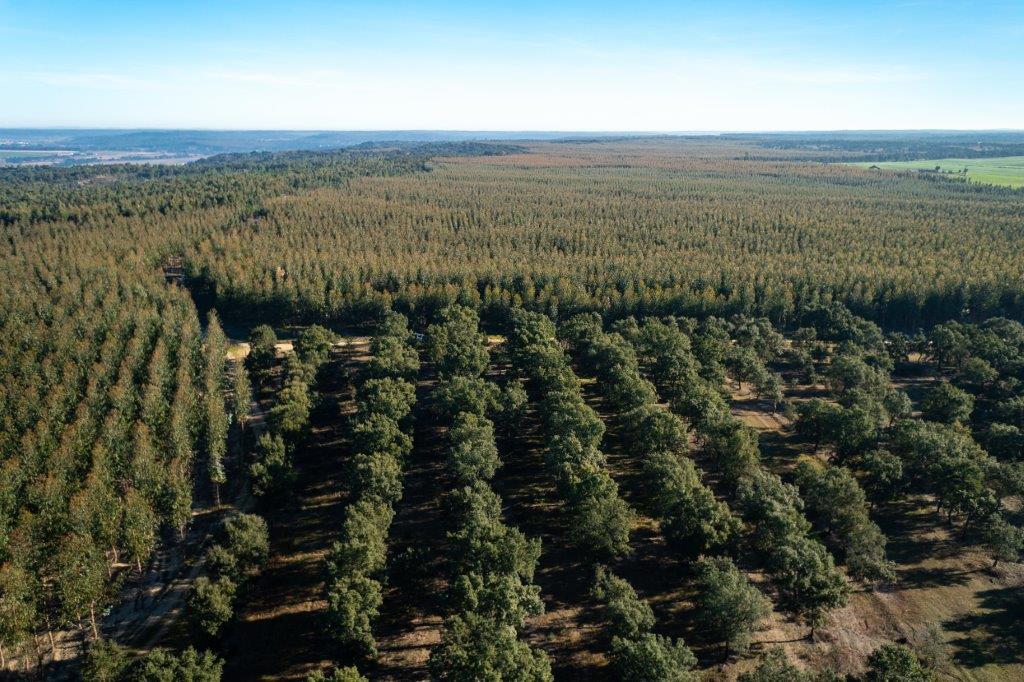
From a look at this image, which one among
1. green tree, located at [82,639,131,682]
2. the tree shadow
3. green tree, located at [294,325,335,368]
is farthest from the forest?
green tree, located at [294,325,335,368]

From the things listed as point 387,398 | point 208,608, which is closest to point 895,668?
point 208,608

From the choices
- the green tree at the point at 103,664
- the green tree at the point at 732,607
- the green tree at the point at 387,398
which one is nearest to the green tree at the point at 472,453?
the green tree at the point at 387,398

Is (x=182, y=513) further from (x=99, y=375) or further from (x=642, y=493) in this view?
(x=642, y=493)

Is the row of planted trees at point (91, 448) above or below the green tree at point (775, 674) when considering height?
above

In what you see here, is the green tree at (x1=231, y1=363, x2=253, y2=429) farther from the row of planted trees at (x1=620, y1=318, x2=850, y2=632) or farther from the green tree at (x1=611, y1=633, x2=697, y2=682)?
the row of planted trees at (x1=620, y1=318, x2=850, y2=632)

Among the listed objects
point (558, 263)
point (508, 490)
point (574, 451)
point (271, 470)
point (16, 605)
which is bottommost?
point (508, 490)

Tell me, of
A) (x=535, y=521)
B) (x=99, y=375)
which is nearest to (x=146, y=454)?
(x=99, y=375)

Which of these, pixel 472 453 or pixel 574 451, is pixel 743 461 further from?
pixel 472 453

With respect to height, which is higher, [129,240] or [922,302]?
[129,240]

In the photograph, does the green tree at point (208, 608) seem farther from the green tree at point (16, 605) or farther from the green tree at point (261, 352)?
the green tree at point (261, 352)
